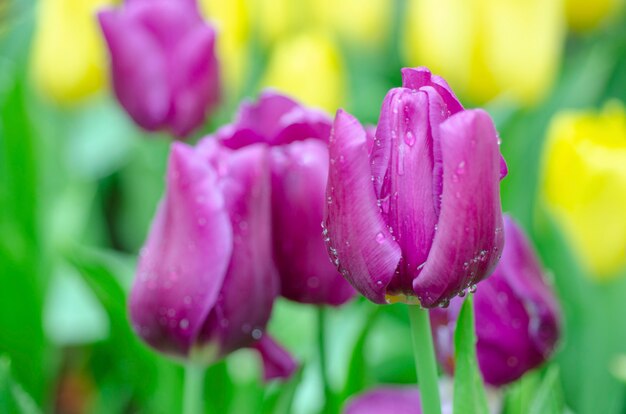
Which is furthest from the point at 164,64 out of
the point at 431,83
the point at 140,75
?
the point at 431,83

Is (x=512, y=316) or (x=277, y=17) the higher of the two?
(x=512, y=316)

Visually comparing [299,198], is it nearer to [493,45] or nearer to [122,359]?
[122,359]

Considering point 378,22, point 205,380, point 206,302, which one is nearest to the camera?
point 206,302

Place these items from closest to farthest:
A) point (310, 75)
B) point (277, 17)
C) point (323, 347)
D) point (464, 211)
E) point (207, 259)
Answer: point (464, 211) < point (207, 259) < point (323, 347) < point (310, 75) < point (277, 17)

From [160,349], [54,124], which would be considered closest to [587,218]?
[160,349]

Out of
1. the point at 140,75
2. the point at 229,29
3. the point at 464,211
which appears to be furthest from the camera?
the point at 229,29

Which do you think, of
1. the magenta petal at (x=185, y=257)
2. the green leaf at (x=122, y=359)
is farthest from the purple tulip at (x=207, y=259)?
the green leaf at (x=122, y=359)

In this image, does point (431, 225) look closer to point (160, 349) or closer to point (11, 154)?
point (160, 349)
